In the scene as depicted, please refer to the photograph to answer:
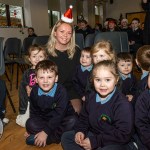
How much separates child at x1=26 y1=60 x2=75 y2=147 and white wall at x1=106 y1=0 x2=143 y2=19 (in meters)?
13.0

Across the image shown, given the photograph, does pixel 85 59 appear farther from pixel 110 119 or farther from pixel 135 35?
pixel 135 35

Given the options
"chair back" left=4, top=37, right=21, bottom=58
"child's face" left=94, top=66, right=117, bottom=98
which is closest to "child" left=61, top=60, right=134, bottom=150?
"child's face" left=94, top=66, right=117, bottom=98

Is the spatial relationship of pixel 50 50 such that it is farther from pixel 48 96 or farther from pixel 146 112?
pixel 146 112

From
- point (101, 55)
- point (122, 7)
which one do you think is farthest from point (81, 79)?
point (122, 7)

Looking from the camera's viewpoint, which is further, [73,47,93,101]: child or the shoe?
[73,47,93,101]: child

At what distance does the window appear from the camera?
7.96 meters

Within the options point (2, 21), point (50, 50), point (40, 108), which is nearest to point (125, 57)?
point (50, 50)

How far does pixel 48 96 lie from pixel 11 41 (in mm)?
3212

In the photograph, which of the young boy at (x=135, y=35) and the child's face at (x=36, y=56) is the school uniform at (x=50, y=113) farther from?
the young boy at (x=135, y=35)

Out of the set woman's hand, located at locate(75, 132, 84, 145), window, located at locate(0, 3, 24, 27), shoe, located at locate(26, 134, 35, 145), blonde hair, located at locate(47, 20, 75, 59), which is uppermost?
window, located at locate(0, 3, 24, 27)

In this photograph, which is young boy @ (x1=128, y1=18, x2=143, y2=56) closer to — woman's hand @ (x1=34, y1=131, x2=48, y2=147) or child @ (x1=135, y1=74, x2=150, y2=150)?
woman's hand @ (x1=34, y1=131, x2=48, y2=147)

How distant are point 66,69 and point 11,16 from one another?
6.68 meters

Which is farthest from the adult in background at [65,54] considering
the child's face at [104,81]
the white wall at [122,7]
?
the white wall at [122,7]

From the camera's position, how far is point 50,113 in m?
1.98
